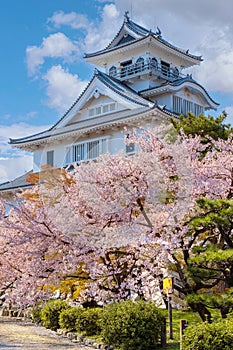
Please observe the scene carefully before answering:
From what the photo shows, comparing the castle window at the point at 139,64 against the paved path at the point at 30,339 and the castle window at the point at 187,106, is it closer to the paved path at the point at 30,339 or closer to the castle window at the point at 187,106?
the castle window at the point at 187,106

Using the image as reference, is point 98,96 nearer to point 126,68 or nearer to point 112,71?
point 126,68

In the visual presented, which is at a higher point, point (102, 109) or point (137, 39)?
point (137, 39)

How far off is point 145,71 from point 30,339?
19.4m

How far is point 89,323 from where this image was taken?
12.2 metres

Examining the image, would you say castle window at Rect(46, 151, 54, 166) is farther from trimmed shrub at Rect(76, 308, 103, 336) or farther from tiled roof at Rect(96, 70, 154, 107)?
trimmed shrub at Rect(76, 308, 103, 336)

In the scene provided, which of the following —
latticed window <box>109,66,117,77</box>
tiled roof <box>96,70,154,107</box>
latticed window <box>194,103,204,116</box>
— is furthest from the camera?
latticed window <box>109,66,117,77</box>

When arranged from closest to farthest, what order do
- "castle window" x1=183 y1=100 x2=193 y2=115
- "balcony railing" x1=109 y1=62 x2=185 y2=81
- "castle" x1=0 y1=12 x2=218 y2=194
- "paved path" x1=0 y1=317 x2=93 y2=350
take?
"paved path" x1=0 y1=317 x2=93 y2=350 → "castle" x1=0 y1=12 x2=218 y2=194 → "castle window" x1=183 y1=100 x2=193 y2=115 → "balcony railing" x1=109 y1=62 x2=185 y2=81

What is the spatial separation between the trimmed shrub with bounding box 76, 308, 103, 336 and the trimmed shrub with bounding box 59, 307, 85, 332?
410 millimetres

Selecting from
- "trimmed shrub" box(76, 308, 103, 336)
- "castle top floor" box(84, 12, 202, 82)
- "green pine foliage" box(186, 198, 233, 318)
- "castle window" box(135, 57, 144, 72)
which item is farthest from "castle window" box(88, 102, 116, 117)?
"green pine foliage" box(186, 198, 233, 318)

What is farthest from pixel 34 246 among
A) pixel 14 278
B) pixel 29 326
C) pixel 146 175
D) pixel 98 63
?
pixel 98 63

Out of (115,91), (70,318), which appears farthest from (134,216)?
(115,91)

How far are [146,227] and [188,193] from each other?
109 centimetres

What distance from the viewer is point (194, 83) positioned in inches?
1061

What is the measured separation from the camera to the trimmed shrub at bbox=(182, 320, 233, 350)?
798cm
